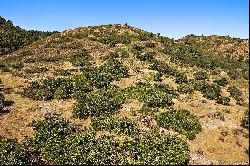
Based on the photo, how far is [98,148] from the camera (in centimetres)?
3184

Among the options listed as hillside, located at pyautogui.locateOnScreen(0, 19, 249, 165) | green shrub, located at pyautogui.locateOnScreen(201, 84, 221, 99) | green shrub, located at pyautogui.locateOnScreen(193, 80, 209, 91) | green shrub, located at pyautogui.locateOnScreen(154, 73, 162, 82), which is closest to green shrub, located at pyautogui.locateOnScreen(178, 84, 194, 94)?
hillside, located at pyautogui.locateOnScreen(0, 19, 249, 165)

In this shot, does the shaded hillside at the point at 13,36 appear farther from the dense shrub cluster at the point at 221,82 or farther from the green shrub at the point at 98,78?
the dense shrub cluster at the point at 221,82

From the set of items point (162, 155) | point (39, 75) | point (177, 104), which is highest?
point (39, 75)

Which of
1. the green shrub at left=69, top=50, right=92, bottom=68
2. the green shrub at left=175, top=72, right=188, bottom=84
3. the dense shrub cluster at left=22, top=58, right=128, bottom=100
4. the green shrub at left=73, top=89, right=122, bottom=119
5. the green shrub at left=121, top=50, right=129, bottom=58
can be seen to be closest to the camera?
the green shrub at left=73, top=89, right=122, bottom=119

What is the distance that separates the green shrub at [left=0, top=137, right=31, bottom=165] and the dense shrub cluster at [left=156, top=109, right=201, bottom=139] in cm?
1343

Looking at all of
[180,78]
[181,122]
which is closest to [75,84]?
[180,78]

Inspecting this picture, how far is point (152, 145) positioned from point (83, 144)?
6.12 metres

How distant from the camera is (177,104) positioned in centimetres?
4241

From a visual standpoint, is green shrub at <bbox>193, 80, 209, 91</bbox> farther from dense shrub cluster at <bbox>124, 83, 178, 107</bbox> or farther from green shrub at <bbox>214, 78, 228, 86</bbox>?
dense shrub cluster at <bbox>124, 83, 178, 107</bbox>

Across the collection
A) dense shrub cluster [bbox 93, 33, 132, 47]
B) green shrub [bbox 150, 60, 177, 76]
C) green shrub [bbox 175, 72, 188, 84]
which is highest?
dense shrub cluster [bbox 93, 33, 132, 47]

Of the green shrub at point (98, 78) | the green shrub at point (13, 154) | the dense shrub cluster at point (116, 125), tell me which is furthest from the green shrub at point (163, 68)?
the green shrub at point (13, 154)

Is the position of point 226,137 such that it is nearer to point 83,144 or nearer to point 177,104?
point 177,104

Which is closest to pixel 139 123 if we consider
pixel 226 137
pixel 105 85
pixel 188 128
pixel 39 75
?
pixel 188 128

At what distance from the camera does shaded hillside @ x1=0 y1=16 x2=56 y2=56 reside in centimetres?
7036
